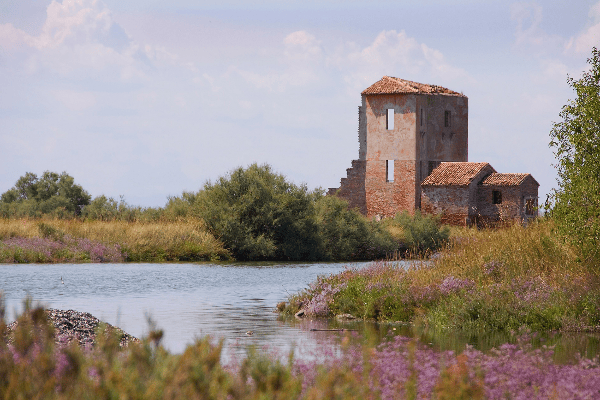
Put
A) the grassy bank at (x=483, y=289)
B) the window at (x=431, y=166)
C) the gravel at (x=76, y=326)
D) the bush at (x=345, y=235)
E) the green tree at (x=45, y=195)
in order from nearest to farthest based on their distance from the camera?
the gravel at (x=76, y=326)
the grassy bank at (x=483, y=289)
the bush at (x=345, y=235)
the green tree at (x=45, y=195)
the window at (x=431, y=166)

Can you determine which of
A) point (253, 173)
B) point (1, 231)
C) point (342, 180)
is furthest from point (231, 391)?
point (342, 180)

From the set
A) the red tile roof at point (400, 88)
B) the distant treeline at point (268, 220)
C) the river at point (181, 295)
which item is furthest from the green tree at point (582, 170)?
the red tile roof at point (400, 88)

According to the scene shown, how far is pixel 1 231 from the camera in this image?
3706cm

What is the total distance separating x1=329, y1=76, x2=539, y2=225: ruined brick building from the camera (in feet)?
189

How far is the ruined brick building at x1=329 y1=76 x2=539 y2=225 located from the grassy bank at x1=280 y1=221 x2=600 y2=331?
38.7m

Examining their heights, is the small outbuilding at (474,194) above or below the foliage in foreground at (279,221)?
above

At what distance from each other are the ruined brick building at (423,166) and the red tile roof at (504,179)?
72 millimetres

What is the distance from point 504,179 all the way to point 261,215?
23.4 metres

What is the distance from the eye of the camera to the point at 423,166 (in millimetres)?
61594

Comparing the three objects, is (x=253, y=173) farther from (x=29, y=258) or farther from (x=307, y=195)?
(x=29, y=258)

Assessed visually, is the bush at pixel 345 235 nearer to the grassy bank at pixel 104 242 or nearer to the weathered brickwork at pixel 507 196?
the grassy bank at pixel 104 242

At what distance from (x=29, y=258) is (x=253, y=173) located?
43.7 ft

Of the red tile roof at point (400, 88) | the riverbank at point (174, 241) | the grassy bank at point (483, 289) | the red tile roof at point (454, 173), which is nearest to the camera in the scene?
the grassy bank at point (483, 289)

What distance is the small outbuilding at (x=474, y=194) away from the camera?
187ft
